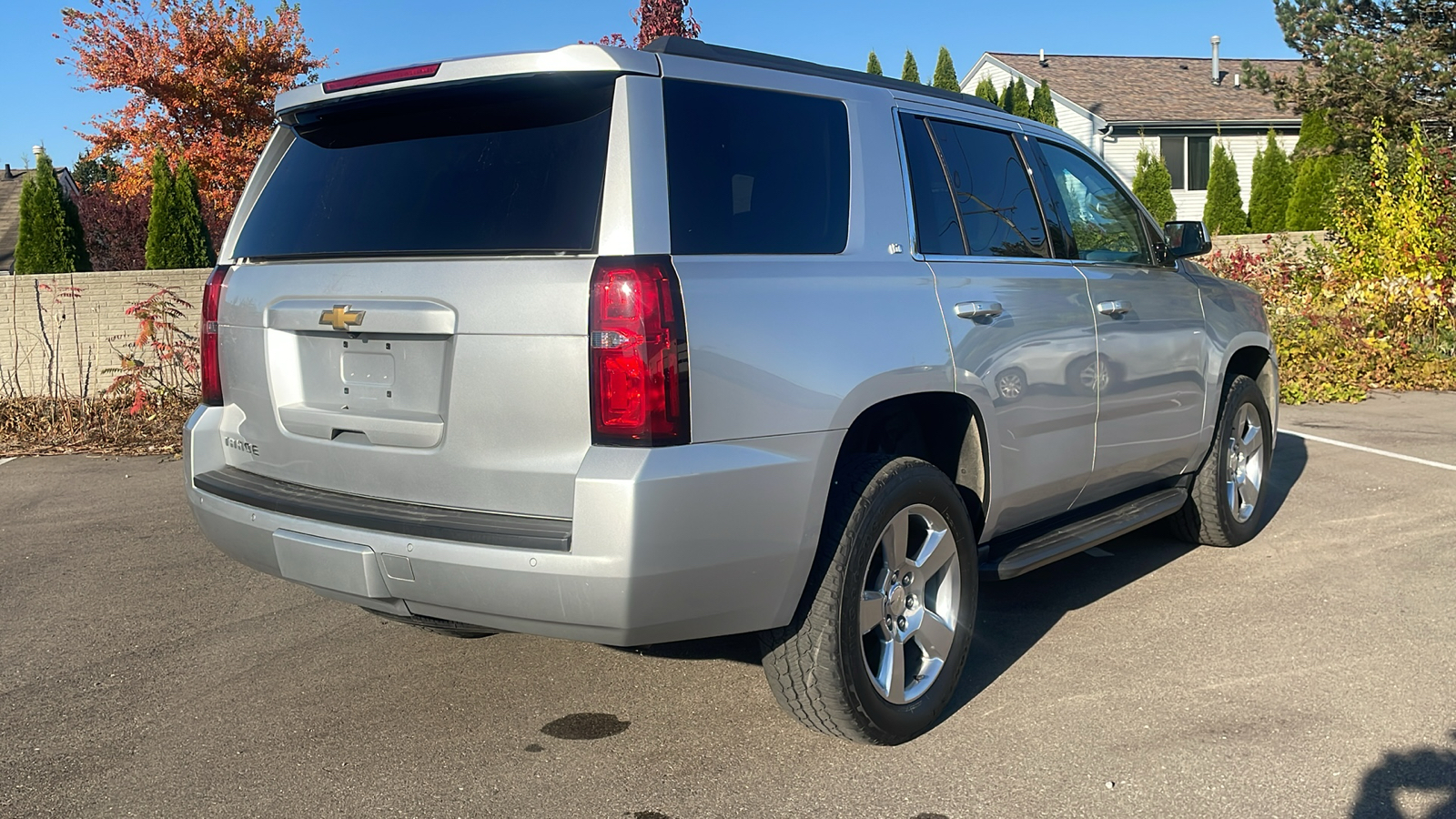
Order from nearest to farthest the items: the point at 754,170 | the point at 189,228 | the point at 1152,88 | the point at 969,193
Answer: the point at 754,170 < the point at 969,193 < the point at 189,228 < the point at 1152,88

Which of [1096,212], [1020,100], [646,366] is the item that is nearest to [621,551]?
[646,366]

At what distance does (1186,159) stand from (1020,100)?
15.1 feet

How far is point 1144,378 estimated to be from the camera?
486cm

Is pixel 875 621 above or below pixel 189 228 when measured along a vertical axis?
below

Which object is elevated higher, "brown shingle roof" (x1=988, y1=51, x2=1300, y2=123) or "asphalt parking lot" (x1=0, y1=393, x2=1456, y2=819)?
"brown shingle roof" (x1=988, y1=51, x2=1300, y2=123)

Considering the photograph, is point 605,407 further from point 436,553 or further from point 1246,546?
point 1246,546

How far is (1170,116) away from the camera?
102ft

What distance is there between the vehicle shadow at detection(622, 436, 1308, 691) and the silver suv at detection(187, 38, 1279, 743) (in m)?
0.39

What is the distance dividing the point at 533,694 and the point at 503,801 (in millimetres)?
791

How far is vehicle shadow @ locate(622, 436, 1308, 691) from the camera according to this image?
4.31 metres

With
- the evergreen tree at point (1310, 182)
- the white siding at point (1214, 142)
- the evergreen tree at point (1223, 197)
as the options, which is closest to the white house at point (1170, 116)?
the white siding at point (1214, 142)

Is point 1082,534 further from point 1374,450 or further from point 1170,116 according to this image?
A: point 1170,116

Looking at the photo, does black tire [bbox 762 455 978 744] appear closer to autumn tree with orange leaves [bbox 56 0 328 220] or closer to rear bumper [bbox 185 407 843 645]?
rear bumper [bbox 185 407 843 645]

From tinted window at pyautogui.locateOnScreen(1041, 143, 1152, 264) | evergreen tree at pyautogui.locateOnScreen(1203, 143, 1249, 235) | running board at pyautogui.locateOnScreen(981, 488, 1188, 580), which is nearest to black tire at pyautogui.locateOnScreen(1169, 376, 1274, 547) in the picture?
running board at pyautogui.locateOnScreen(981, 488, 1188, 580)
